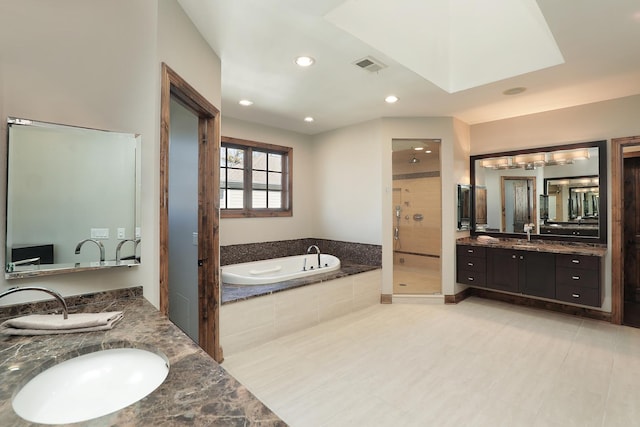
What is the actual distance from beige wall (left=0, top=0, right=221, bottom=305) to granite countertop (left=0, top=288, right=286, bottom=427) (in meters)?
0.31

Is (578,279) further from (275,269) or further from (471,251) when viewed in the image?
(275,269)

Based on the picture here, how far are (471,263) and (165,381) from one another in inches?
167

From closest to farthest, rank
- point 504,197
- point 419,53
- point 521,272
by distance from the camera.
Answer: point 419,53 < point 521,272 < point 504,197

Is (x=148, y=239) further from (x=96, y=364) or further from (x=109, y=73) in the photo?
(x=109, y=73)

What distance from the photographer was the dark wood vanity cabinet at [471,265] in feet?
13.5

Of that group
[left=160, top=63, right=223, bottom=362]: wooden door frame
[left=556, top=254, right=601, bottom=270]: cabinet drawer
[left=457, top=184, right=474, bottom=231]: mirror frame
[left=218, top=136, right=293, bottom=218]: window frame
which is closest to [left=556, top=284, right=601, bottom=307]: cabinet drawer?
[left=556, top=254, right=601, bottom=270]: cabinet drawer

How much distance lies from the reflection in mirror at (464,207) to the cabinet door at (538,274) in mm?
871

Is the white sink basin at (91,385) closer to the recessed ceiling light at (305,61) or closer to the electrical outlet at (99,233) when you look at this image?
the electrical outlet at (99,233)

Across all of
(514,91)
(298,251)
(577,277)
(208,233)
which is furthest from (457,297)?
(208,233)

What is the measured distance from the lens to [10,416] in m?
0.67

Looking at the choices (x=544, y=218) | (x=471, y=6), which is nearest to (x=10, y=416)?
(x=471, y=6)

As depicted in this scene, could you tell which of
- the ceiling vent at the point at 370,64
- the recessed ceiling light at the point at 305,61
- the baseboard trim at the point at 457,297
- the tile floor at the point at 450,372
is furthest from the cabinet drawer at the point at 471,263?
the recessed ceiling light at the point at 305,61

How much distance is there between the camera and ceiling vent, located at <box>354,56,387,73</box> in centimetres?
259

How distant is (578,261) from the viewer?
3.39 meters
